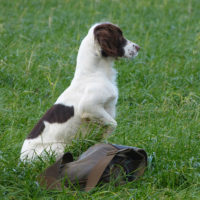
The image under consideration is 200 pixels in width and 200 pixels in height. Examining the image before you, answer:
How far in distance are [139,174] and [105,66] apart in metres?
1.14

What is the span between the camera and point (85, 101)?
162 inches

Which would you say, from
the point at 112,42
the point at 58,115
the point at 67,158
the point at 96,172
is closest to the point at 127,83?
the point at 112,42

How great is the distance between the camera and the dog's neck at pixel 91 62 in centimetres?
431

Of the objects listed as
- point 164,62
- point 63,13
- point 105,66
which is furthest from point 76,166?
point 63,13

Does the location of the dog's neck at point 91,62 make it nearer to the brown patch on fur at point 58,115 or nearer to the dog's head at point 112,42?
the dog's head at point 112,42

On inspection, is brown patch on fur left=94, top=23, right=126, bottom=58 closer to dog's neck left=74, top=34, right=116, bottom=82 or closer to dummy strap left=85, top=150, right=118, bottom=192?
dog's neck left=74, top=34, right=116, bottom=82

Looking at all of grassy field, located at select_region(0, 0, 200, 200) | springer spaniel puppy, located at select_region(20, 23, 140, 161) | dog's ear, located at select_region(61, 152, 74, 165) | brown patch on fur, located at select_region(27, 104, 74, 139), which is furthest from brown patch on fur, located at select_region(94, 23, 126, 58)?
dog's ear, located at select_region(61, 152, 74, 165)

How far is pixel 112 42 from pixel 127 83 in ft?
6.75

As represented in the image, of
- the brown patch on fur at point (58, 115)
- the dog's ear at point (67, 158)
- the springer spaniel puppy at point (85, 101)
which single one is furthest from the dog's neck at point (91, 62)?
the dog's ear at point (67, 158)

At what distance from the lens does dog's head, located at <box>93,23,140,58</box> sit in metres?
→ 4.29

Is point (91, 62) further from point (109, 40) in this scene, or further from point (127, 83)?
point (127, 83)

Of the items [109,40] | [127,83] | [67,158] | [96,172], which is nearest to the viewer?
[96,172]

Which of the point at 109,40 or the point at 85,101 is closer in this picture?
the point at 85,101

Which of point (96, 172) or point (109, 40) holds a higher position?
point (109, 40)
